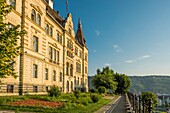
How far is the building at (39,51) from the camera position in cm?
2656

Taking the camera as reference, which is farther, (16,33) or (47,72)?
(47,72)

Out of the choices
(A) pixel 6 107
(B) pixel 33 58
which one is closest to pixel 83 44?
(B) pixel 33 58

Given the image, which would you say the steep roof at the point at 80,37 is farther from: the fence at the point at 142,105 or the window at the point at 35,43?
the fence at the point at 142,105

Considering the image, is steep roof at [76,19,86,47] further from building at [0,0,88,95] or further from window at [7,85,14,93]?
window at [7,85,14,93]

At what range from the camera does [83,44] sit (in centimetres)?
7012

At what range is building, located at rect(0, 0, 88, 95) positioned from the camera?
26.6m

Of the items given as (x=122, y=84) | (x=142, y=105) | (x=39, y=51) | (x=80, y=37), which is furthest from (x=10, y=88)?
(x=122, y=84)

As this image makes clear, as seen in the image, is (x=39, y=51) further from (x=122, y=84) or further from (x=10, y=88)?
(x=122, y=84)

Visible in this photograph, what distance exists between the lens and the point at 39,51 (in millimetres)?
32812

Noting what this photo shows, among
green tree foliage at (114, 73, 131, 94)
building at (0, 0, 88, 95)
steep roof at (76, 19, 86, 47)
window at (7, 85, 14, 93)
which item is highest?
steep roof at (76, 19, 86, 47)

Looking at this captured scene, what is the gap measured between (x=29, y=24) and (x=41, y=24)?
460 cm

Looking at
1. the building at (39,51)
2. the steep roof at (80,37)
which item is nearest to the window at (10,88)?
the building at (39,51)

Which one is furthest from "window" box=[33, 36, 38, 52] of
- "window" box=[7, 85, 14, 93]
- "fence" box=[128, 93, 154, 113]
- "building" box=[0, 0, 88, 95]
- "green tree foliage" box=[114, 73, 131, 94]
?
"green tree foliage" box=[114, 73, 131, 94]

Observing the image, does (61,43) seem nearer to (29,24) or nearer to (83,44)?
(29,24)
